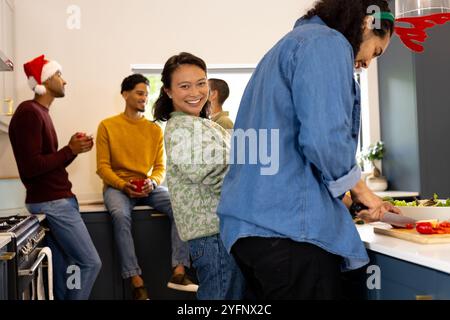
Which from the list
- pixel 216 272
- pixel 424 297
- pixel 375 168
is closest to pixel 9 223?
pixel 216 272

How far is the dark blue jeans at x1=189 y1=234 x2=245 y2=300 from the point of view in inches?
71.4

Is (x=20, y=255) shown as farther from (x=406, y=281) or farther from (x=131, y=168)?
(x=131, y=168)

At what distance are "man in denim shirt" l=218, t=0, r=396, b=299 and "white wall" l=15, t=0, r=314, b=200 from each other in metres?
2.89

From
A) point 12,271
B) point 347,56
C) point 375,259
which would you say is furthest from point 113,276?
point 347,56

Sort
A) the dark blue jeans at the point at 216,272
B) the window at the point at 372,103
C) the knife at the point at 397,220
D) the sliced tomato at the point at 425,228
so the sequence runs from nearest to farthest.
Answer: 1. the sliced tomato at the point at 425,228
2. the knife at the point at 397,220
3. the dark blue jeans at the point at 216,272
4. the window at the point at 372,103

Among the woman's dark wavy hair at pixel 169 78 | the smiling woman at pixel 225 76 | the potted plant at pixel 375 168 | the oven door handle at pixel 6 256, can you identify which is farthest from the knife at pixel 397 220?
the potted plant at pixel 375 168

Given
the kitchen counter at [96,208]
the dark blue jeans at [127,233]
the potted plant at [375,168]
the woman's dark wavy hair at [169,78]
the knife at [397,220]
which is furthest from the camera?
the potted plant at [375,168]

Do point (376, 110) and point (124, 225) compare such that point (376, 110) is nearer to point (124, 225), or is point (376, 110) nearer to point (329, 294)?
point (124, 225)

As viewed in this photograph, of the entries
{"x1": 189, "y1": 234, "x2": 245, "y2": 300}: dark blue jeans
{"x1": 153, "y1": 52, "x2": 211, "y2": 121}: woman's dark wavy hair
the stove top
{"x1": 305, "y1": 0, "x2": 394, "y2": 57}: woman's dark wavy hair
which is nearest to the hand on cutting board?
{"x1": 305, "y1": 0, "x2": 394, "y2": 57}: woman's dark wavy hair

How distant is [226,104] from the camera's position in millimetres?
4523

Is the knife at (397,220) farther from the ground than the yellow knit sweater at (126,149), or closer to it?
closer to it

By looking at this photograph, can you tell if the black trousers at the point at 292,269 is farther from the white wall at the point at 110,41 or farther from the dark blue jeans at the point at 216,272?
the white wall at the point at 110,41

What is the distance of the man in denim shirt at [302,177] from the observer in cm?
133

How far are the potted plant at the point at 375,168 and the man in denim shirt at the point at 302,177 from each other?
10.8 feet
